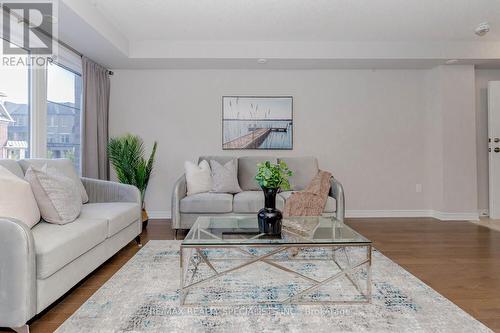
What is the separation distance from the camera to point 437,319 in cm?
176

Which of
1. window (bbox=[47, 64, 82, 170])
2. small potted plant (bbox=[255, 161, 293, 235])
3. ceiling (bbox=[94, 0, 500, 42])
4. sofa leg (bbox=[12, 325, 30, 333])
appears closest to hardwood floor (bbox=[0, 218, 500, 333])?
sofa leg (bbox=[12, 325, 30, 333])

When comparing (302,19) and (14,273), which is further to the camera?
(302,19)

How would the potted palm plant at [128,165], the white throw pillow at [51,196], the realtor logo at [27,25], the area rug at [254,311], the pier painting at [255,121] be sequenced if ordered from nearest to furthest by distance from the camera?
the area rug at [254,311] < the white throw pillow at [51,196] < the realtor logo at [27,25] < the potted palm plant at [128,165] < the pier painting at [255,121]

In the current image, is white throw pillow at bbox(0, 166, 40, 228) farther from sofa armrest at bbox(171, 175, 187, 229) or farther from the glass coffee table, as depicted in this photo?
sofa armrest at bbox(171, 175, 187, 229)

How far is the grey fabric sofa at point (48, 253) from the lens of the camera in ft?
5.15

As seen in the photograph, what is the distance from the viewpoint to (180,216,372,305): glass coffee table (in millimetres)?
1890

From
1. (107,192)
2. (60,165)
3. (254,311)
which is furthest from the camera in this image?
(107,192)

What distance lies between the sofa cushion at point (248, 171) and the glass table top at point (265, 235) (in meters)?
1.63

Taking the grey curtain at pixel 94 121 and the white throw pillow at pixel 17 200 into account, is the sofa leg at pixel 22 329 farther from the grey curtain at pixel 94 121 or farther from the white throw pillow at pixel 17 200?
the grey curtain at pixel 94 121

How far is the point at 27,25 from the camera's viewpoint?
10.1 feet

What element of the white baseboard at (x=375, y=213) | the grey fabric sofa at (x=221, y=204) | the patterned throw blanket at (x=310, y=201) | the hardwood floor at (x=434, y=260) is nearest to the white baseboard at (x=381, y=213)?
the white baseboard at (x=375, y=213)

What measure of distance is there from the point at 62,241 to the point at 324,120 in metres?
3.91

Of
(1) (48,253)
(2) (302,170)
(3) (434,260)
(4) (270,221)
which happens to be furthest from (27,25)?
(3) (434,260)

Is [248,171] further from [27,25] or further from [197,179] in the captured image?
[27,25]
